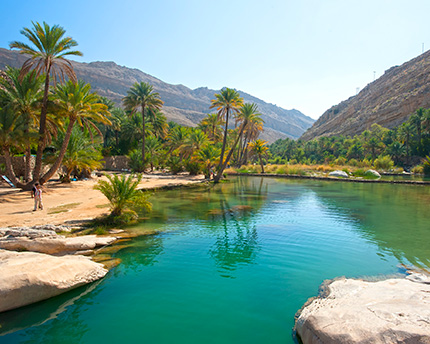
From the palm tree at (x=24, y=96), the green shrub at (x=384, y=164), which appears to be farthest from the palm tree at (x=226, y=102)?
the green shrub at (x=384, y=164)

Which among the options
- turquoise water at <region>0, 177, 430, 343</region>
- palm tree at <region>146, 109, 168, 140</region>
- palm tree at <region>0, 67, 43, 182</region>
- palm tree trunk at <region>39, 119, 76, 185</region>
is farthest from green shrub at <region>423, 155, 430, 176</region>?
palm tree at <region>0, 67, 43, 182</region>

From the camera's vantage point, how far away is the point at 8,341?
505 cm

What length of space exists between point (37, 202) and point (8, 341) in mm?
11532

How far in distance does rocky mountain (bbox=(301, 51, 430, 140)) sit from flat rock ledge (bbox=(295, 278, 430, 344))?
10551 cm

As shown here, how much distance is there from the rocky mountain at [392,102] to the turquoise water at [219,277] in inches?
3911

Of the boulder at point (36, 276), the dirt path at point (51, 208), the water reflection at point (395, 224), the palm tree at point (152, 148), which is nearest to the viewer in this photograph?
the boulder at point (36, 276)

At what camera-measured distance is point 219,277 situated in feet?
25.4

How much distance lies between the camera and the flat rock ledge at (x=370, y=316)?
12.6 feet

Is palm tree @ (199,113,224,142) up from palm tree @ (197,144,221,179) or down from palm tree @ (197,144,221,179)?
up

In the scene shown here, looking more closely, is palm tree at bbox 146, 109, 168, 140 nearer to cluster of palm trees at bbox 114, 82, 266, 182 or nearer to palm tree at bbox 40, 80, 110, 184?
cluster of palm trees at bbox 114, 82, 266, 182

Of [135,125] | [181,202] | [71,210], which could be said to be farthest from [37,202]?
[135,125]

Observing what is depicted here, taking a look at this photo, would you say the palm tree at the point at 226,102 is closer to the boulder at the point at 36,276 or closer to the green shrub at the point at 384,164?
the boulder at the point at 36,276

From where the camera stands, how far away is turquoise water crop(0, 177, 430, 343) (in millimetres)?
5475

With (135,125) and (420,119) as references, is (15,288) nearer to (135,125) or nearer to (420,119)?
(135,125)
